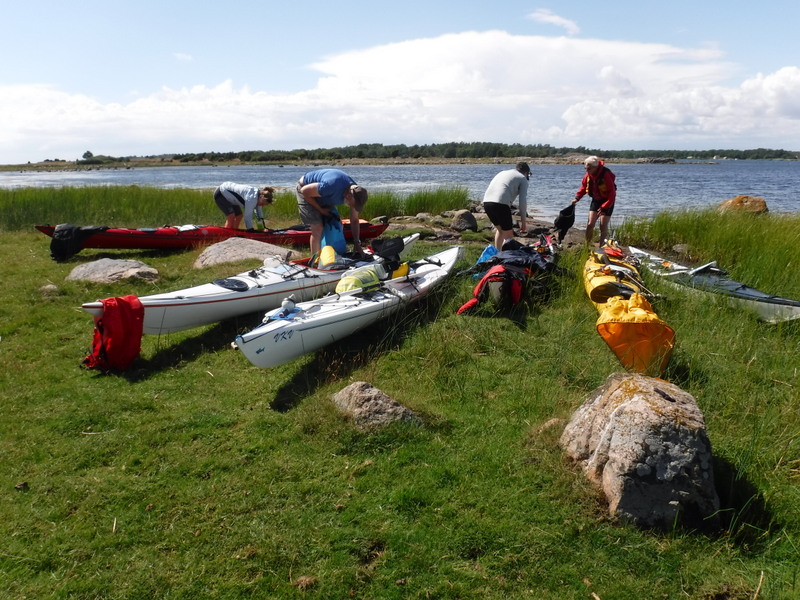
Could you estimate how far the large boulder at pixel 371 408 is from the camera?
394 centimetres

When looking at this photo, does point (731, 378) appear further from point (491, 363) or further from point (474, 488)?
point (474, 488)

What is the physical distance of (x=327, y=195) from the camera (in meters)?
7.54

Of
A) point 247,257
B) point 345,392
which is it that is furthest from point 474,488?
point 247,257

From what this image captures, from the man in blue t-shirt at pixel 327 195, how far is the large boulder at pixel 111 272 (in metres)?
2.28

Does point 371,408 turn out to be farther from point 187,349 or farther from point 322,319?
point 187,349

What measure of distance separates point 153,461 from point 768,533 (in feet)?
11.6

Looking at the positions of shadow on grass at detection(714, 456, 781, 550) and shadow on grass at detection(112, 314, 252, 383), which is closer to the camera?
shadow on grass at detection(714, 456, 781, 550)

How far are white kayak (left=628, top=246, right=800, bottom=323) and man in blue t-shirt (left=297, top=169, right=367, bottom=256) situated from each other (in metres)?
3.65

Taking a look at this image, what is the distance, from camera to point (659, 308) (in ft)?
19.9

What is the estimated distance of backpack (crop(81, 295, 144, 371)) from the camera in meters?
5.17

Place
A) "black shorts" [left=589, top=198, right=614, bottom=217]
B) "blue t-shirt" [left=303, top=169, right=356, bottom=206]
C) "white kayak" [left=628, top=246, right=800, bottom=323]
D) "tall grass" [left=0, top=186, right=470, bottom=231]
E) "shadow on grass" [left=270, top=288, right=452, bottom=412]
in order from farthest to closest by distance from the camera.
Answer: "tall grass" [left=0, top=186, right=470, bottom=231] < "black shorts" [left=589, top=198, right=614, bottom=217] < "blue t-shirt" [left=303, top=169, right=356, bottom=206] < "white kayak" [left=628, top=246, right=800, bottom=323] < "shadow on grass" [left=270, top=288, right=452, bottom=412]

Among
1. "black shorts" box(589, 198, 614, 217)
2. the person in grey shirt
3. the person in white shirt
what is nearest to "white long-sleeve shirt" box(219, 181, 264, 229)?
the person in white shirt

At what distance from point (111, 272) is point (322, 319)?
402 centimetres

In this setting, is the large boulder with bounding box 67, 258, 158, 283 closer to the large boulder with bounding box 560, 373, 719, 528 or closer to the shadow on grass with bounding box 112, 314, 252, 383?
the shadow on grass with bounding box 112, 314, 252, 383
